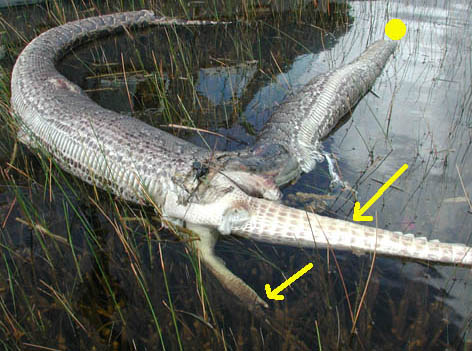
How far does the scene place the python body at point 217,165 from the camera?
8.77ft

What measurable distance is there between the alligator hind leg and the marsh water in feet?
0.17

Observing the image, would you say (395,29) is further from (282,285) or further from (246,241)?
(282,285)

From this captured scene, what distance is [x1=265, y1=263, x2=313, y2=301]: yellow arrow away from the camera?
249 cm

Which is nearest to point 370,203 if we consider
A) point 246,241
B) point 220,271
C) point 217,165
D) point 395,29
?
point 246,241

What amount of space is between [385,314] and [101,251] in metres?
1.83

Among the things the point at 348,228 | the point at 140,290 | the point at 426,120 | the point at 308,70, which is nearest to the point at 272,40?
the point at 308,70

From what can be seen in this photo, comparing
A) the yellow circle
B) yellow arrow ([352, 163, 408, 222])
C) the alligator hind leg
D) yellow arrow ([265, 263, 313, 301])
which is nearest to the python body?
the alligator hind leg

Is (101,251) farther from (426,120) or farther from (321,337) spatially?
(426,120)

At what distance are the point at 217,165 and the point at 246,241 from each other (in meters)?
0.61

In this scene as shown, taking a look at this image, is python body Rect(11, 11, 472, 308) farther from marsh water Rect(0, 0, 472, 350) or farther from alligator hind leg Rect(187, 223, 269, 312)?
marsh water Rect(0, 0, 472, 350)

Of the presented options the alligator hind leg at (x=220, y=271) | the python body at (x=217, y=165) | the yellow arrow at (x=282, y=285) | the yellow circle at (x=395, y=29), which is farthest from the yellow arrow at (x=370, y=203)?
the yellow circle at (x=395, y=29)

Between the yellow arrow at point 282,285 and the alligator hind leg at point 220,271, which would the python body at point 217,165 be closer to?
the alligator hind leg at point 220,271

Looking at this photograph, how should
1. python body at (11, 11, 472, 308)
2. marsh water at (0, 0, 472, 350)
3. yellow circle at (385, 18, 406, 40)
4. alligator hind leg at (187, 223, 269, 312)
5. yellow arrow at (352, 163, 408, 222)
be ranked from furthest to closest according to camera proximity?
1. yellow circle at (385, 18, 406, 40)
2. yellow arrow at (352, 163, 408, 222)
3. python body at (11, 11, 472, 308)
4. alligator hind leg at (187, 223, 269, 312)
5. marsh water at (0, 0, 472, 350)

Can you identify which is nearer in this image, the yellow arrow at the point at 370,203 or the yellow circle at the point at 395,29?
the yellow arrow at the point at 370,203
